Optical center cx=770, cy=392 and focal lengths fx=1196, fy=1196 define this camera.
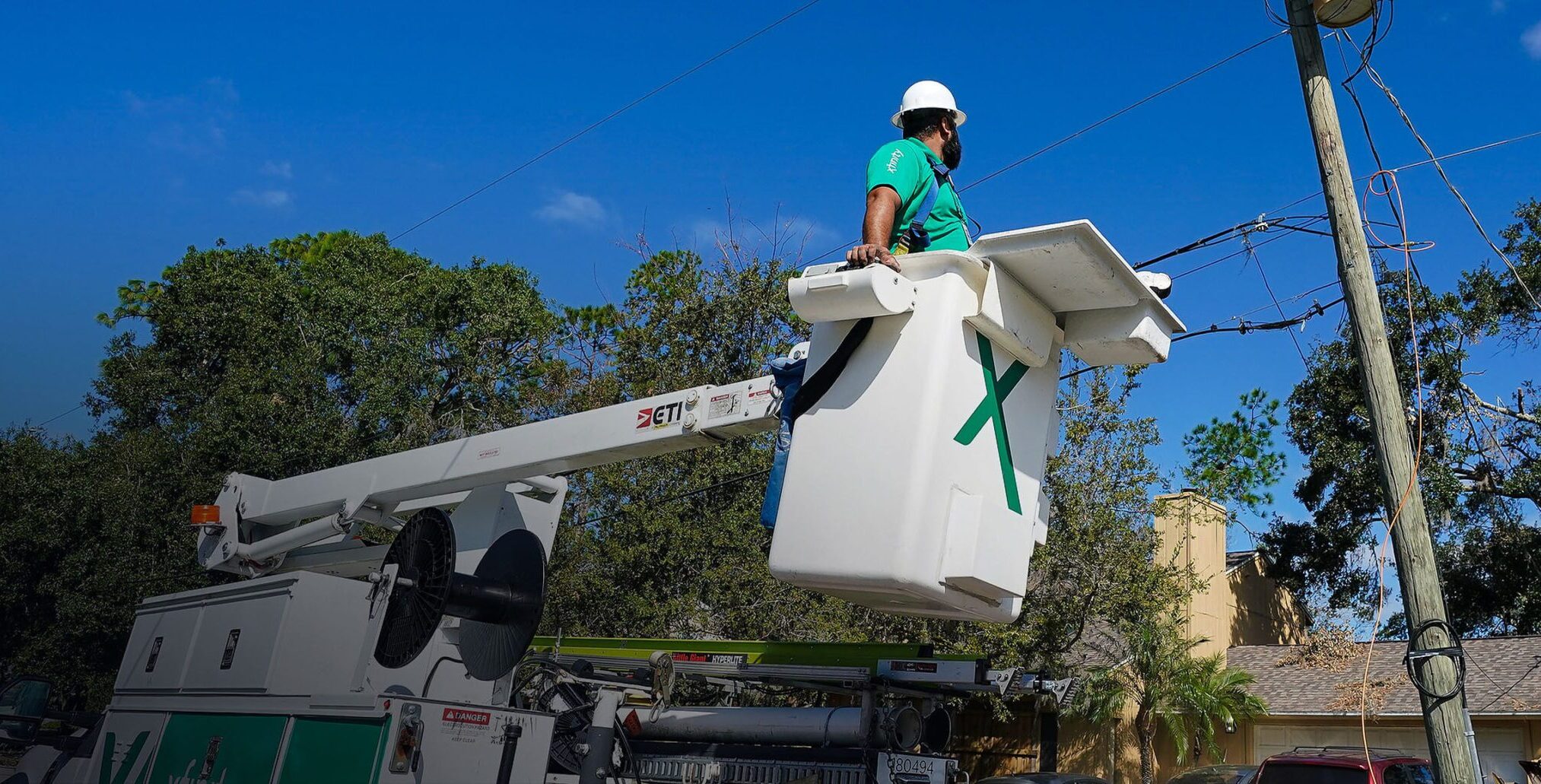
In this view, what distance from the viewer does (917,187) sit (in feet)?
17.9

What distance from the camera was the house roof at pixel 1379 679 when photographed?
2080cm

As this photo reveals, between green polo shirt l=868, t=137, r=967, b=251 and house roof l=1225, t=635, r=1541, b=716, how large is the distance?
17.8 meters

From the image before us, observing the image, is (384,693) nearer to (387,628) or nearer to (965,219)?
(387,628)

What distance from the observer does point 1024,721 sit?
2361 centimetres

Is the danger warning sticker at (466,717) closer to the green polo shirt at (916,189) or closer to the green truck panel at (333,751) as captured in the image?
the green truck panel at (333,751)

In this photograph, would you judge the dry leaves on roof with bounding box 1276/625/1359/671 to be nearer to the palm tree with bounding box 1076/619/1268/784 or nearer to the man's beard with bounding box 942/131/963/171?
the palm tree with bounding box 1076/619/1268/784

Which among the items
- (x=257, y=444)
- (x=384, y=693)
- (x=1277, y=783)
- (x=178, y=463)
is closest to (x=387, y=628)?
(x=384, y=693)

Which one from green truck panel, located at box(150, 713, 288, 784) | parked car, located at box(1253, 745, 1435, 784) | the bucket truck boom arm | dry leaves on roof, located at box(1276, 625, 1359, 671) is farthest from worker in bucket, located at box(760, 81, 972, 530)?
dry leaves on roof, located at box(1276, 625, 1359, 671)

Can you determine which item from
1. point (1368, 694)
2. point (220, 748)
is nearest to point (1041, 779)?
point (220, 748)

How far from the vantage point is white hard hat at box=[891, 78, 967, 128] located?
579 cm

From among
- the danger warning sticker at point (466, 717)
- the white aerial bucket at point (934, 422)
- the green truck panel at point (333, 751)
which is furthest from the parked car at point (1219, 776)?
the green truck panel at point (333, 751)

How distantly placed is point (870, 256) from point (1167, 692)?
19.2 metres

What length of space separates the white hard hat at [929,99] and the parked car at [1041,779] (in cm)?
1052

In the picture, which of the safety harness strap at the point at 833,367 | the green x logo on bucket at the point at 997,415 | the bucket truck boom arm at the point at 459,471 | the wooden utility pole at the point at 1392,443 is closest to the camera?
the green x logo on bucket at the point at 997,415
